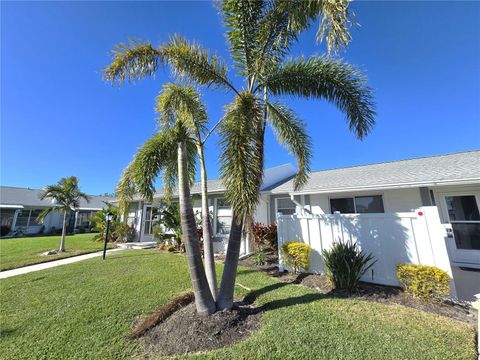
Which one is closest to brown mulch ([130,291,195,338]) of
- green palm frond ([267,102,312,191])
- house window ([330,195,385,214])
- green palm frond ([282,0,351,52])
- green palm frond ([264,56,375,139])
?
green palm frond ([267,102,312,191])

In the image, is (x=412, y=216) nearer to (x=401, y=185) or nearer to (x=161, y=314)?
(x=401, y=185)

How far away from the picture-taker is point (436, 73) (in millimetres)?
10461

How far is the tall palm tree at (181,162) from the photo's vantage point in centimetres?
434

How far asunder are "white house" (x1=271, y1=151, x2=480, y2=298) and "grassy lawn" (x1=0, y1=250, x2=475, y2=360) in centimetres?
162

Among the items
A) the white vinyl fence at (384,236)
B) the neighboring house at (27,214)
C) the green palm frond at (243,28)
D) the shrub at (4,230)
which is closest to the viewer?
the green palm frond at (243,28)

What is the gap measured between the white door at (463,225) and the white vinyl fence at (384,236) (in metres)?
3.50

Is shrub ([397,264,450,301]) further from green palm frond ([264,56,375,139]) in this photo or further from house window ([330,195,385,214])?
house window ([330,195,385,214])

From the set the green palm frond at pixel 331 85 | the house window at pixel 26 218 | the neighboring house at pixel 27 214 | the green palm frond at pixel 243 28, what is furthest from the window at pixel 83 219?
the green palm frond at pixel 331 85

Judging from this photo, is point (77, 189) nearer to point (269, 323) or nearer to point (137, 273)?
point (137, 273)

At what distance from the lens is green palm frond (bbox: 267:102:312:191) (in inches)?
243

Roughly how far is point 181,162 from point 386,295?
5.71 meters

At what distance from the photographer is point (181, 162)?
15.6ft

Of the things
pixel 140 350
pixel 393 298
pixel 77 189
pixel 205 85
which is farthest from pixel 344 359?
pixel 77 189

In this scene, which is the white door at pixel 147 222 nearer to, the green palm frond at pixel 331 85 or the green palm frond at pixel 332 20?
the green palm frond at pixel 331 85
